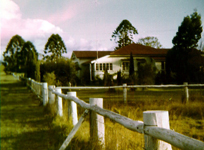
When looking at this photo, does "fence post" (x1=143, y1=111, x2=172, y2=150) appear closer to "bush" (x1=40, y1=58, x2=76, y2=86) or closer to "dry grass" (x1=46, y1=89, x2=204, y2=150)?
"dry grass" (x1=46, y1=89, x2=204, y2=150)

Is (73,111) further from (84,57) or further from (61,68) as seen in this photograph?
(84,57)

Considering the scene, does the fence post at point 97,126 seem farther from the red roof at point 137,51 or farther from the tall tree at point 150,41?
the tall tree at point 150,41

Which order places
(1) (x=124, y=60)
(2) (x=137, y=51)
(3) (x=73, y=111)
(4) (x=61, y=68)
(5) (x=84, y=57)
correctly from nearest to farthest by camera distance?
1. (3) (x=73, y=111)
2. (4) (x=61, y=68)
3. (1) (x=124, y=60)
4. (2) (x=137, y=51)
5. (5) (x=84, y=57)

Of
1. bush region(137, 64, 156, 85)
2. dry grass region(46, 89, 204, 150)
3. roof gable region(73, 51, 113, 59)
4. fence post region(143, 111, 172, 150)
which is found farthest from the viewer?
roof gable region(73, 51, 113, 59)

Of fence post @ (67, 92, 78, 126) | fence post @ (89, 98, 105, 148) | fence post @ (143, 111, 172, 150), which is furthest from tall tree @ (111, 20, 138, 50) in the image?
fence post @ (143, 111, 172, 150)

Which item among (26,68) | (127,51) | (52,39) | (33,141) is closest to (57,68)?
(26,68)

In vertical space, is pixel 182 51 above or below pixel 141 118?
above

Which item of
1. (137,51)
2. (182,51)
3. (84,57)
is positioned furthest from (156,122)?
(84,57)

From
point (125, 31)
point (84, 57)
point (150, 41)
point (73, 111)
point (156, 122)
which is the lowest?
point (73, 111)

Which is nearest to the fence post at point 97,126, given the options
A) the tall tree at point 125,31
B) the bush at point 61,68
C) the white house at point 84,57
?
the tall tree at point 125,31

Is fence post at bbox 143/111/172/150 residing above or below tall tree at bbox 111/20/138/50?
below

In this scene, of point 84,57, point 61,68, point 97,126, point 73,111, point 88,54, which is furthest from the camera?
point 88,54

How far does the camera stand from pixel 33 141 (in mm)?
4969

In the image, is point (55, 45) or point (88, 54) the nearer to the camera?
point (88, 54)
